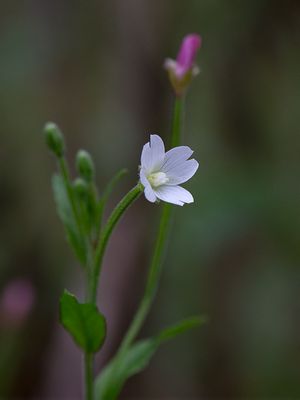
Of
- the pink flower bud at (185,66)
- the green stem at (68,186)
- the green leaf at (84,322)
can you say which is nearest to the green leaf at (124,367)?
the green leaf at (84,322)

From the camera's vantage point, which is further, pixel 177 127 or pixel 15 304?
pixel 15 304

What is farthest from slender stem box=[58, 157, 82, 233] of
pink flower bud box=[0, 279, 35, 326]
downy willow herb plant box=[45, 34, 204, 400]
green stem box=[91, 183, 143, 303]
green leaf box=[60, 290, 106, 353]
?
pink flower bud box=[0, 279, 35, 326]

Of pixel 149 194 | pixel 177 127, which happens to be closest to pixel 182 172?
pixel 149 194

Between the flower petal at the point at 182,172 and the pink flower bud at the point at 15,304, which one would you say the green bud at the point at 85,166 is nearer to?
the flower petal at the point at 182,172

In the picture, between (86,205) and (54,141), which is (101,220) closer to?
(86,205)

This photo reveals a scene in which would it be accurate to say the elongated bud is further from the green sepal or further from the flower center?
the flower center

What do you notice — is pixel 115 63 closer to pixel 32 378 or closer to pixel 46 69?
pixel 46 69
